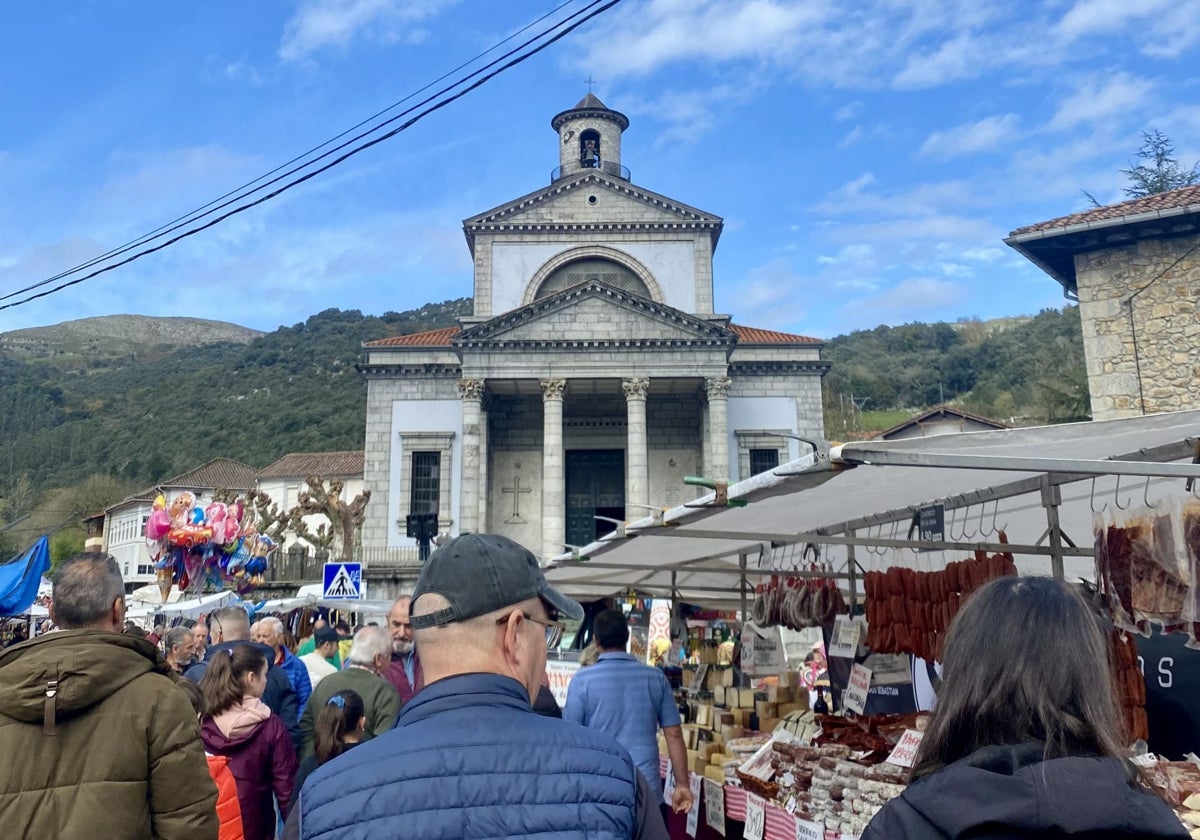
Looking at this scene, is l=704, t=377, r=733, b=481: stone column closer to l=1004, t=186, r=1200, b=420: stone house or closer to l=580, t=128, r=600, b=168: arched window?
l=1004, t=186, r=1200, b=420: stone house

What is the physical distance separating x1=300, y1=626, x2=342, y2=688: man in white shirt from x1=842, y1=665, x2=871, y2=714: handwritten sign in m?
3.65

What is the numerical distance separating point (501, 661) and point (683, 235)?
1274 inches

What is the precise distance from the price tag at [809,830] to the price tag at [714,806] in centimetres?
99

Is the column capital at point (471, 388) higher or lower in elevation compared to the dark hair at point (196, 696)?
higher

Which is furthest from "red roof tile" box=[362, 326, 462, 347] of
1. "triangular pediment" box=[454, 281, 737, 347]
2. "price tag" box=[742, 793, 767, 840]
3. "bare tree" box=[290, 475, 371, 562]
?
"price tag" box=[742, 793, 767, 840]

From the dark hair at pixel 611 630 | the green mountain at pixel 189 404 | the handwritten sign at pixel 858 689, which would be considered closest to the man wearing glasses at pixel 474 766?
the dark hair at pixel 611 630

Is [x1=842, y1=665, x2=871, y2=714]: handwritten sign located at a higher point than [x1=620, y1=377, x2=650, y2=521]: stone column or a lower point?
lower

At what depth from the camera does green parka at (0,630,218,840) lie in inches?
109

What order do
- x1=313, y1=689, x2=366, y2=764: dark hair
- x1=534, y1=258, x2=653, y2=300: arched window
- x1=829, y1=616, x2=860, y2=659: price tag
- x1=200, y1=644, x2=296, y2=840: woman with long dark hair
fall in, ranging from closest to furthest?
x1=313, y1=689, x2=366, y2=764: dark hair, x1=200, y1=644, x2=296, y2=840: woman with long dark hair, x1=829, y1=616, x2=860, y2=659: price tag, x1=534, y1=258, x2=653, y2=300: arched window

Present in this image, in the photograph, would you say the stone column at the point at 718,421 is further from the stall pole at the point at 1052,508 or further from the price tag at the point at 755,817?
the stall pole at the point at 1052,508

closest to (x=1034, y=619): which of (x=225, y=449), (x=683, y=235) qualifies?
(x=683, y=235)

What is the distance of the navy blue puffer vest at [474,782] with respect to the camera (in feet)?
4.92

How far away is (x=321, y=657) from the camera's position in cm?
728

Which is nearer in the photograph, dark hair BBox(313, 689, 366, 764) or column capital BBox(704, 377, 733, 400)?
dark hair BBox(313, 689, 366, 764)
